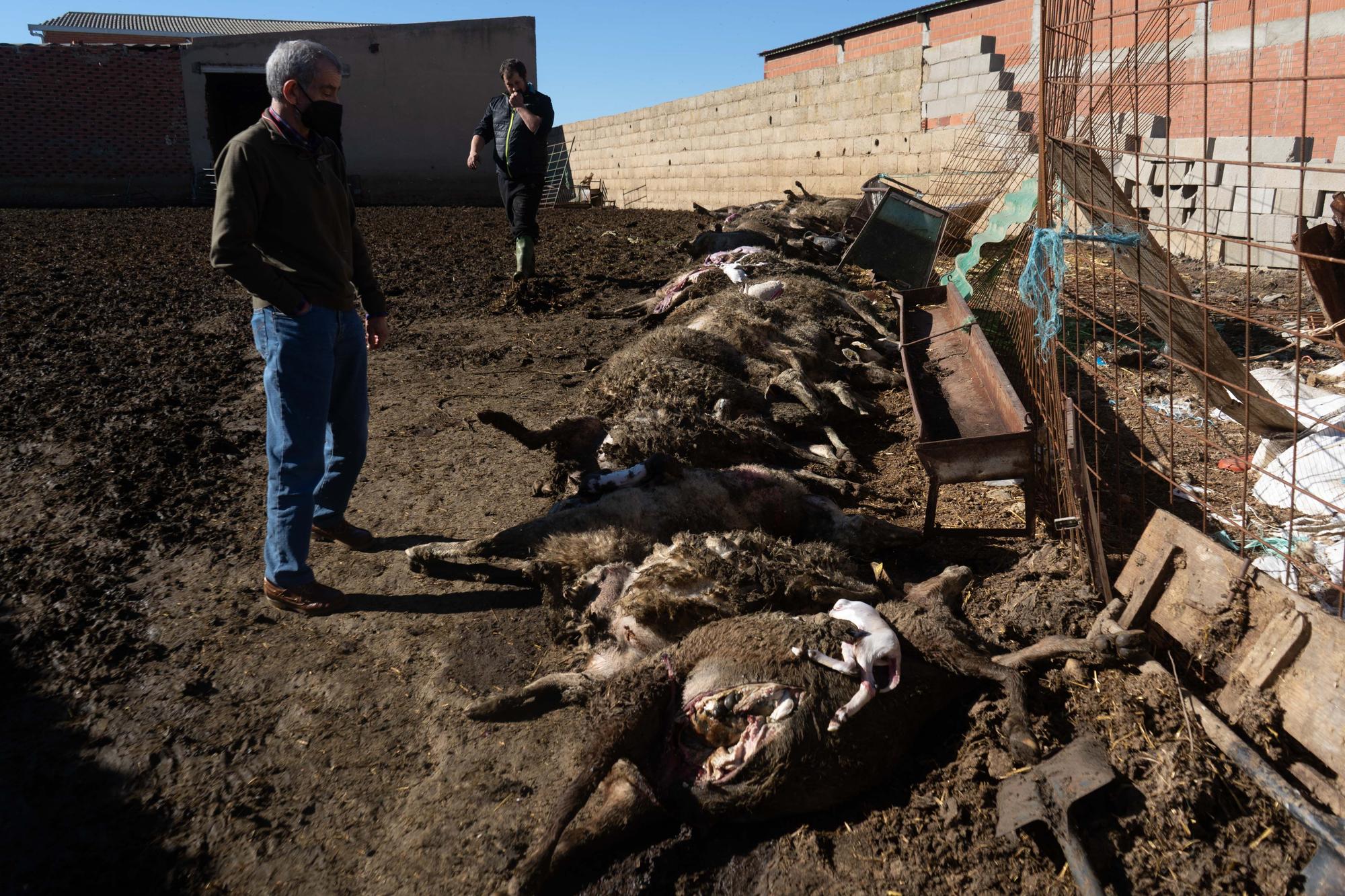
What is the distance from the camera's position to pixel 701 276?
23.7 ft

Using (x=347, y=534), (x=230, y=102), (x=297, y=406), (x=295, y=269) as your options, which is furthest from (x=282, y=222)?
(x=230, y=102)

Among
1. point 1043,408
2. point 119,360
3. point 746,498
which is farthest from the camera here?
point 119,360

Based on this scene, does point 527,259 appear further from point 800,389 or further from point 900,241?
point 800,389

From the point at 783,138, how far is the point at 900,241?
6929mm

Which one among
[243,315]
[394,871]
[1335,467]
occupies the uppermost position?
[243,315]

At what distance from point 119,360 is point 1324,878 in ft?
23.4

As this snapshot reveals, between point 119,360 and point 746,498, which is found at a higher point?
point 119,360

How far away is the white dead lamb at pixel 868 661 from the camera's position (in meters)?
2.24

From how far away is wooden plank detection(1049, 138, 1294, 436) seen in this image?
9.39 feet

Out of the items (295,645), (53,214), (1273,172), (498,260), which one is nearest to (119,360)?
(295,645)

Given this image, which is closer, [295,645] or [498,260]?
[295,645]

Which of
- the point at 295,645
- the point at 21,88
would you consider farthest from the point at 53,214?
the point at 295,645

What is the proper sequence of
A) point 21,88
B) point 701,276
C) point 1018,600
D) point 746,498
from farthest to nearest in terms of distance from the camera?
1. point 21,88
2. point 701,276
3. point 746,498
4. point 1018,600

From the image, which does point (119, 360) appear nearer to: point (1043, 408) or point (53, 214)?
point (1043, 408)
